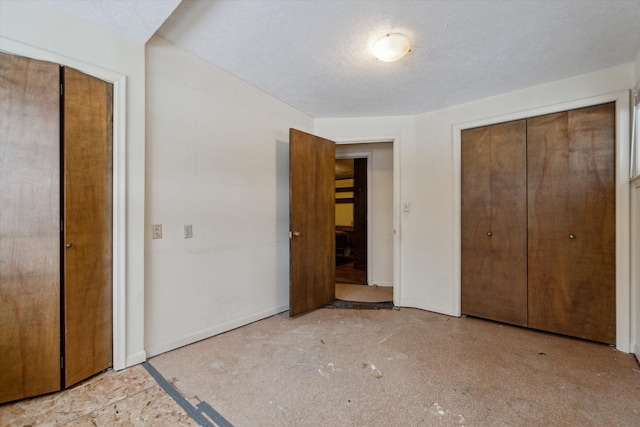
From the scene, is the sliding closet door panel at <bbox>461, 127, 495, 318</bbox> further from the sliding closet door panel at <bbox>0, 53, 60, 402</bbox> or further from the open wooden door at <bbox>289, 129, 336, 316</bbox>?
the sliding closet door panel at <bbox>0, 53, 60, 402</bbox>

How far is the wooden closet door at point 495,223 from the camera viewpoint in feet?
9.09

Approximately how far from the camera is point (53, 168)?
1.68 metres

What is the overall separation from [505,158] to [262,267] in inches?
105

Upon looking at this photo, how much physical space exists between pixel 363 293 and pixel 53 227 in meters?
3.34

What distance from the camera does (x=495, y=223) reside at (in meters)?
2.91

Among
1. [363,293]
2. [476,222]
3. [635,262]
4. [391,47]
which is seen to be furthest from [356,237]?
[391,47]

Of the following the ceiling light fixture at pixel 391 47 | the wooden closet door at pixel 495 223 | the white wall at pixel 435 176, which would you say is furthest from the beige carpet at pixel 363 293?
the ceiling light fixture at pixel 391 47

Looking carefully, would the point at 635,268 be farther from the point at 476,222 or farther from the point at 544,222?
the point at 476,222

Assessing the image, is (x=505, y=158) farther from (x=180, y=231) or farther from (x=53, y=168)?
(x=53, y=168)

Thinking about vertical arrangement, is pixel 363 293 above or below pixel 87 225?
below

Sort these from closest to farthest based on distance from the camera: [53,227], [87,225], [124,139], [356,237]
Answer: [53,227] → [87,225] → [124,139] → [356,237]

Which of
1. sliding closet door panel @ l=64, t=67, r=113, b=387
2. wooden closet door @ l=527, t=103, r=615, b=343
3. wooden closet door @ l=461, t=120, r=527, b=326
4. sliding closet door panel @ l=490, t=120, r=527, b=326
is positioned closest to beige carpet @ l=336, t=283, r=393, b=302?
wooden closet door @ l=461, t=120, r=527, b=326

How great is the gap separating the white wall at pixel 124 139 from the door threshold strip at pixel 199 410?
404mm

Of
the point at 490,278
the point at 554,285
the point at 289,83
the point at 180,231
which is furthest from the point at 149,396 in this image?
the point at 554,285
